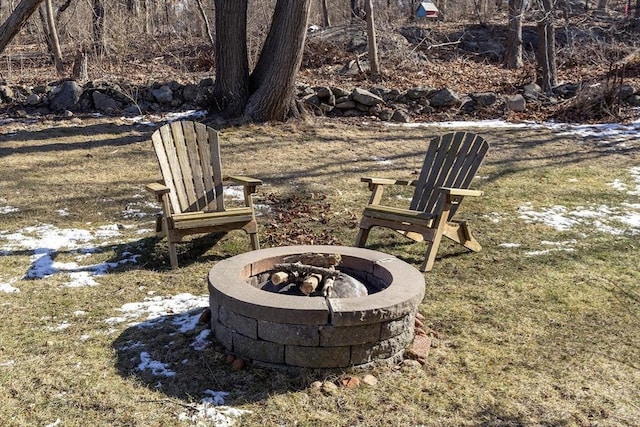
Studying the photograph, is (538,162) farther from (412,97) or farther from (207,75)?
(207,75)

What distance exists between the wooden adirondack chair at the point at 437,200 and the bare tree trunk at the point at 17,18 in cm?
340

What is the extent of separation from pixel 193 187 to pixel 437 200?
2.04m

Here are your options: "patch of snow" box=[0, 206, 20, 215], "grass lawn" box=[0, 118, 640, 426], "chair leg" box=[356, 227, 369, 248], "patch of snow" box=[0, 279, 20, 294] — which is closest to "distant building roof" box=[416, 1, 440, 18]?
"grass lawn" box=[0, 118, 640, 426]

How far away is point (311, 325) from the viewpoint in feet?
9.88

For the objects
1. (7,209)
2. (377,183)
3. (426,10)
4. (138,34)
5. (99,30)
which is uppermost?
(426,10)

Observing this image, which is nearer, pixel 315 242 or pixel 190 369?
pixel 190 369

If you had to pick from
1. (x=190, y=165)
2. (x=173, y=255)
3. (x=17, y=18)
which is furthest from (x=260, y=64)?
(x=173, y=255)

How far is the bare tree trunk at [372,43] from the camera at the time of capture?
38.8 feet

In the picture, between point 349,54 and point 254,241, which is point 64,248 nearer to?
point 254,241

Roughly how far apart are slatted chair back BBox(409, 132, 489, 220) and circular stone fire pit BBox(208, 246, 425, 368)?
183 cm

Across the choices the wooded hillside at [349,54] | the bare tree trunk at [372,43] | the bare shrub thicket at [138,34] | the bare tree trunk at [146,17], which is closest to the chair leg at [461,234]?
the wooded hillside at [349,54]

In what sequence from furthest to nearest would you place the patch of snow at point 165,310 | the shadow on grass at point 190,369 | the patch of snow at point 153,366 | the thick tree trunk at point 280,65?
the thick tree trunk at point 280,65
the patch of snow at point 165,310
the patch of snow at point 153,366
the shadow on grass at point 190,369

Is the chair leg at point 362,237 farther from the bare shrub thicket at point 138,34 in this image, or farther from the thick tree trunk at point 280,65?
the bare shrub thicket at point 138,34

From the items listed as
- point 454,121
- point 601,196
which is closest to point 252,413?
point 601,196
